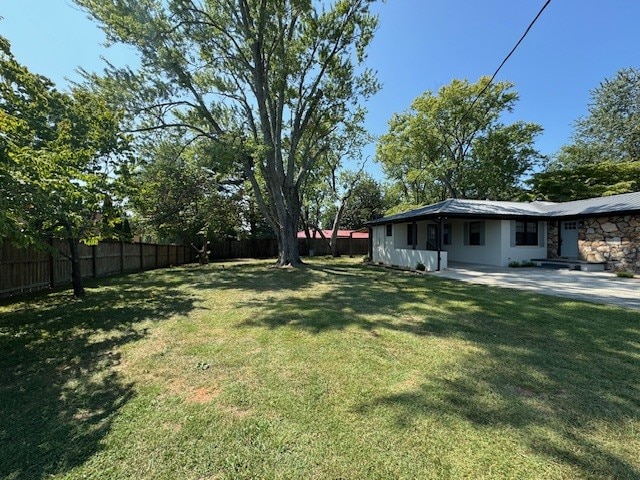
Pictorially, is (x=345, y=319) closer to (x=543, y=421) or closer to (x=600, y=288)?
(x=543, y=421)

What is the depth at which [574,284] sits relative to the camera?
29.9 ft

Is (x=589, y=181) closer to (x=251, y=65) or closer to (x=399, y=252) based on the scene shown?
(x=399, y=252)

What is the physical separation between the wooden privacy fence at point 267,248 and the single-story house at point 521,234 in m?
10.3

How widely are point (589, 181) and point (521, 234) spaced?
41.0 ft

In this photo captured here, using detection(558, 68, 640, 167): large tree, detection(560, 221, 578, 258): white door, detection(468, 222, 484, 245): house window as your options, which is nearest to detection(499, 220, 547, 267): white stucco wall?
detection(560, 221, 578, 258): white door

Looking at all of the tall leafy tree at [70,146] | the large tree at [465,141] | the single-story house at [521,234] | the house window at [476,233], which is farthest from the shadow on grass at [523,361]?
the large tree at [465,141]

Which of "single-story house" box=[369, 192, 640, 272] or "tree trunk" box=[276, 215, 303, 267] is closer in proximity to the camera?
"single-story house" box=[369, 192, 640, 272]

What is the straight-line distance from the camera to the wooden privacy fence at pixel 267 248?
25438 mm

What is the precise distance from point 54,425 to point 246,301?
185 inches

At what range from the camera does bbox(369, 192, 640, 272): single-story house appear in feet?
39.0

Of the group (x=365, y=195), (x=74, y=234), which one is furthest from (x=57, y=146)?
(x=365, y=195)

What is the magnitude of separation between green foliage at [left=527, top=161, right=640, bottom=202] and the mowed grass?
20921mm

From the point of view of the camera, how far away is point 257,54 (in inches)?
523

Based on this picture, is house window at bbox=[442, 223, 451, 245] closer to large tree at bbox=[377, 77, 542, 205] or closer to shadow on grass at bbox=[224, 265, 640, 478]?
large tree at bbox=[377, 77, 542, 205]
